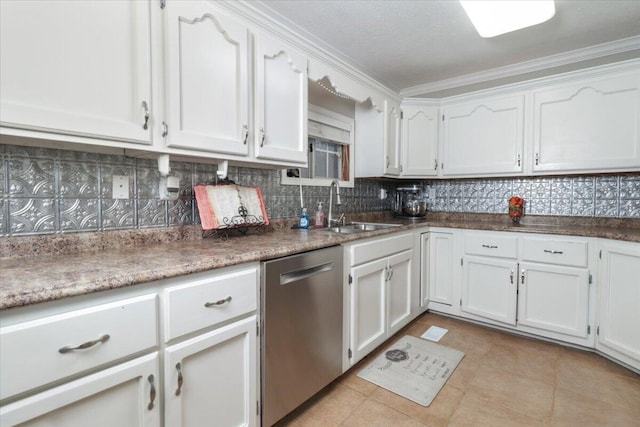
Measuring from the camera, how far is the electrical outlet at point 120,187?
1.43 meters

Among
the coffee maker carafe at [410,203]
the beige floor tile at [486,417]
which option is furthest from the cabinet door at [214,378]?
the coffee maker carafe at [410,203]

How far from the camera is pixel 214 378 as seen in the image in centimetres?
121

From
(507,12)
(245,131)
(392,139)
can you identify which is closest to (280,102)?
(245,131)

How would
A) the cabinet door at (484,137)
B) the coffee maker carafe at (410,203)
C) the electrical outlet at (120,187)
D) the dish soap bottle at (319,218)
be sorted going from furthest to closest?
the coffee maker carafe at (410,203), the cabinet door at (484,137), the dish soap bottle at (319,218), the electrical outlet at (120,187)

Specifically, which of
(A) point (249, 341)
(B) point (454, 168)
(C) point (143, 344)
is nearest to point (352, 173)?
(B) point (454, 168)

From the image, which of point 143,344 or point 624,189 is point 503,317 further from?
point 143,344

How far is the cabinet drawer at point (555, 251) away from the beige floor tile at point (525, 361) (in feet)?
2.20

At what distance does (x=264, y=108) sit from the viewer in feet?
5.58

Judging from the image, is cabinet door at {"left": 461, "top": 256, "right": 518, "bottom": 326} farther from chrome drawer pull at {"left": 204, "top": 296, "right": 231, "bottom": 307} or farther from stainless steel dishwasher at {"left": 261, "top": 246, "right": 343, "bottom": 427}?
chrome drawer pull at {"left": 204, "top": 296, "right": 231, "bottom": 307}

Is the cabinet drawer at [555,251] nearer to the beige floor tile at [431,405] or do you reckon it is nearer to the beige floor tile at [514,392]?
the beige floor tile at [514,392]

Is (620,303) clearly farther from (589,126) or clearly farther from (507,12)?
(507,12)

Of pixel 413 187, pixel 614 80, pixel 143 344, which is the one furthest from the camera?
pixel 413 187

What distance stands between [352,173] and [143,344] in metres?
2.40

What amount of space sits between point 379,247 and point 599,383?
154 cm
